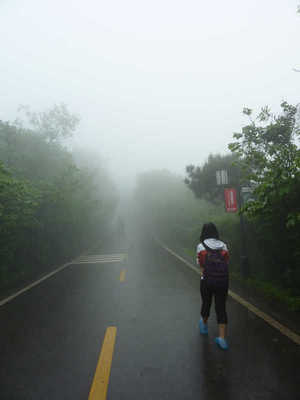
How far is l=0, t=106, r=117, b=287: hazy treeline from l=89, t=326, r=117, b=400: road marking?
6.69 meters

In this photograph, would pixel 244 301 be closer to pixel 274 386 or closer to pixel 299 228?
pixel 299 228

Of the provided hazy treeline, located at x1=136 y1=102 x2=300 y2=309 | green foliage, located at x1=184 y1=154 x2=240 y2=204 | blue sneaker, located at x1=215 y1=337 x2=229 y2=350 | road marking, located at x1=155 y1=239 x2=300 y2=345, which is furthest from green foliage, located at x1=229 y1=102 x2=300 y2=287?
green foliage, located at x1=184 y1=154 x2=240 y2=204

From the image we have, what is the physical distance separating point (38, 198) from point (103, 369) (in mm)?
11806

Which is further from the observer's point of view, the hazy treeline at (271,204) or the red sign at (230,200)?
the red sign at (230,200)

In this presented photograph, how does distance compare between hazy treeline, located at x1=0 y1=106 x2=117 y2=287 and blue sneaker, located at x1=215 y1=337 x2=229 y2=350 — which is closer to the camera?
blue sneaker, located at x1=215 y1=337 x2=229 y2=350

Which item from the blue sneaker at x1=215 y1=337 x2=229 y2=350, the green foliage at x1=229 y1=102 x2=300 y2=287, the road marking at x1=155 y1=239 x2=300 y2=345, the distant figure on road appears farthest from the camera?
the green foliage at x1=229 y1=102 x2=300 y2=287

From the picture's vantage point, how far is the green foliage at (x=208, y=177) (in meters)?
20.8

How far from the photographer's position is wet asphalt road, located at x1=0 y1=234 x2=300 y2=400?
314 cm

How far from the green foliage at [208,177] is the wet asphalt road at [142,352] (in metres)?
14.9

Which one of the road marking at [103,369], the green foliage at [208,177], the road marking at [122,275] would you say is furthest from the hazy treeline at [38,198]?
the green foliage at [208,177]

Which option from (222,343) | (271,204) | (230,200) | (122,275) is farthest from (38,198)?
(222,343)

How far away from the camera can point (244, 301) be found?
6449 millimetres

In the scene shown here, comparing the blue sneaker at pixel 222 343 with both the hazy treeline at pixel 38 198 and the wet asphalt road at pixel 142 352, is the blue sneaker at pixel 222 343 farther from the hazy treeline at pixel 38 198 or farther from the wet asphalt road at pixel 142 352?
the hazy treeline at pixel 38 198

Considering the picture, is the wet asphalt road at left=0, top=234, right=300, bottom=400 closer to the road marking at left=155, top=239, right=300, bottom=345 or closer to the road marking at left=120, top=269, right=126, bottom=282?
the road marking at left=155, top=239, right=300, bottom=345
